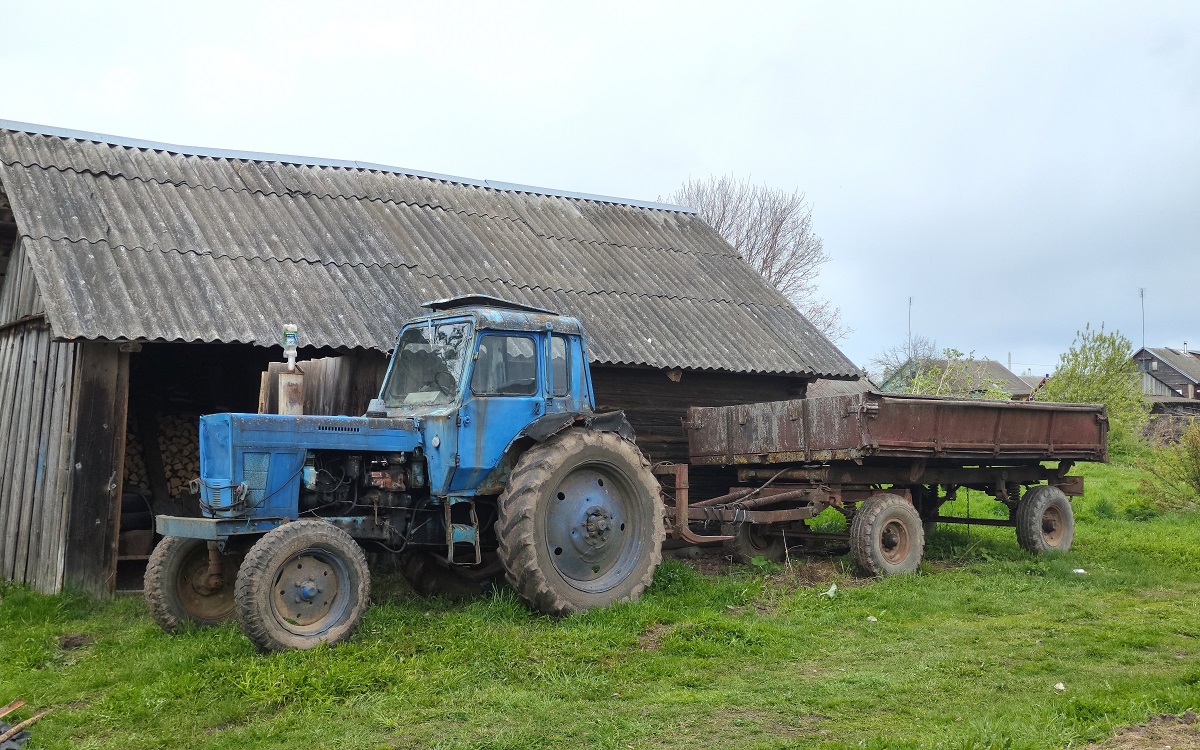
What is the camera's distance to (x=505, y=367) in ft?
25.4

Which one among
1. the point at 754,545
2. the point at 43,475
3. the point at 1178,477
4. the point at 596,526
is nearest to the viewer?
the point at 596,526

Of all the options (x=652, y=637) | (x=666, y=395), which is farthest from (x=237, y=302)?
(x=652, y=637)

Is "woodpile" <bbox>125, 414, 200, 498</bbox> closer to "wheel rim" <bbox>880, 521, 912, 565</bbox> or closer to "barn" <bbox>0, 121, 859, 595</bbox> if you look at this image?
"barn" <bbox>0, 121, 859, 595</bbox>

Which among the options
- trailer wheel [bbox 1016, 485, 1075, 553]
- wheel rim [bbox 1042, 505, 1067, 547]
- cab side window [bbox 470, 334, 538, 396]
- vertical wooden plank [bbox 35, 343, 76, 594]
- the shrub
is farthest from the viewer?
the shrub

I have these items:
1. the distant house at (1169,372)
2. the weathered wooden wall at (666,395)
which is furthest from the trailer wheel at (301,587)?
the distant house at (1169,372)

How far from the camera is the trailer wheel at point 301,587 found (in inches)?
244

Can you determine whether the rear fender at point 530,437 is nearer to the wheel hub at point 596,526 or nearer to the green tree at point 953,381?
the wheel hub at point 596,526

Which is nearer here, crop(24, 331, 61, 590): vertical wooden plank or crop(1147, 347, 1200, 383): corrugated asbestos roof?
crop(24, 331, 61, 590): vertical wooden plank

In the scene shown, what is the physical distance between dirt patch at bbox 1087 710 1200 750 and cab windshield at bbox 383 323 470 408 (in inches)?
185

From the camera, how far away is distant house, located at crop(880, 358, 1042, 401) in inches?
A: 1069

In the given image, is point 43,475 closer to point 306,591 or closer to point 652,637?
point 306,591

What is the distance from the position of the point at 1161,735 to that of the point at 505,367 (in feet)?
15.7

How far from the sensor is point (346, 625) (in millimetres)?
6574

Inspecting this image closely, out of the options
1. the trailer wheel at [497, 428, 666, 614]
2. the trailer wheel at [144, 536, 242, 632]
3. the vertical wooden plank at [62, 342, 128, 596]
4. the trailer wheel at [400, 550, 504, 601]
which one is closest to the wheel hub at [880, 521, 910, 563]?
the trailer wheel at [497, 428, 666, 614]
